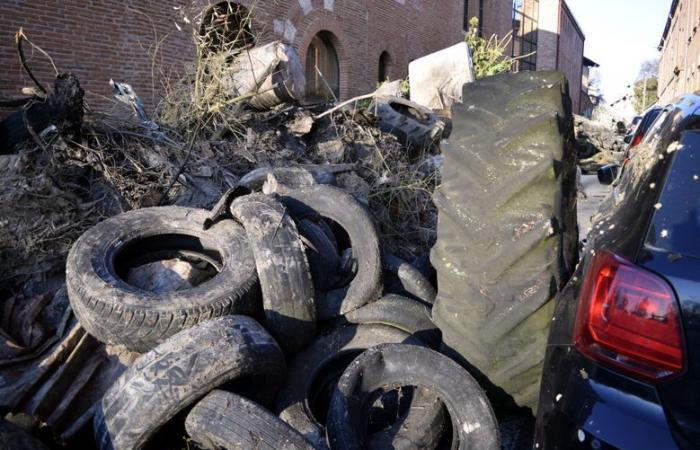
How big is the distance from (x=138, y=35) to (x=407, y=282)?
8.07 meters

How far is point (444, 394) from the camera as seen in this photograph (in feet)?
7.55

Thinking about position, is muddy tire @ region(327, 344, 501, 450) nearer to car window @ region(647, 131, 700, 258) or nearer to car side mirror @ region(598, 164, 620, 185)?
car window @ region(647, 131, 700, 258)

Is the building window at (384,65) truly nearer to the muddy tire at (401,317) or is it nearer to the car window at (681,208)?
the muddy tire at (401,317)

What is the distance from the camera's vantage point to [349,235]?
330cm

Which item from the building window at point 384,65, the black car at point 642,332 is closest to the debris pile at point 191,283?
the black car at point 642,332

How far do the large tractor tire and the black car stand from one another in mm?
477

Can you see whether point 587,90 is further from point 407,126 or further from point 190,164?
point 190,164

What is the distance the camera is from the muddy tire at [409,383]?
2.19 meters

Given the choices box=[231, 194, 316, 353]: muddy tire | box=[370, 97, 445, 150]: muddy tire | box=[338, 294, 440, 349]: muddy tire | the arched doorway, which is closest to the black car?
box=[338, 294, 440, 349]: muddy tire

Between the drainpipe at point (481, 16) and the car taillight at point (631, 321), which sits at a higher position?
the drainpipe at point (481, 16)

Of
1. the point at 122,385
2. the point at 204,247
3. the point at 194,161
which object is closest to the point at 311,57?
the point at 194,161

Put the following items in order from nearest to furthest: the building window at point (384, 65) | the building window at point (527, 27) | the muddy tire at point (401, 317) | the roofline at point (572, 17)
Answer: the muddy tire at point (401, 317) → the building window at point (384, 65) → the building window at point (527, 27) → the roofline at point (572, 17)

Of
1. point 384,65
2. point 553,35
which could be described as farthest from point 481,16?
point 553,35

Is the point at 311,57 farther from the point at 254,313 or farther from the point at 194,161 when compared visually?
the point at 254,313
